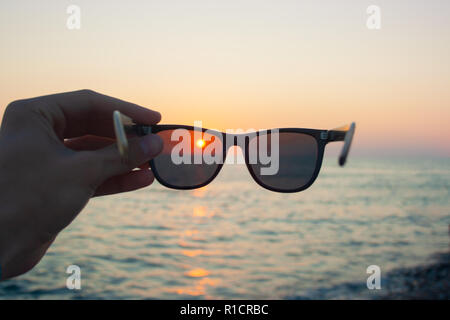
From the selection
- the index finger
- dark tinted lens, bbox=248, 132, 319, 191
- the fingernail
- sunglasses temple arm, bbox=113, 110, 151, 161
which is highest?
the index finger

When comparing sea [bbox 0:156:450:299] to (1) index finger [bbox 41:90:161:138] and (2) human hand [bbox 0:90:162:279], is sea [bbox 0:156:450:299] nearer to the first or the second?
(1) index finger [bbox 41:90:161:138]

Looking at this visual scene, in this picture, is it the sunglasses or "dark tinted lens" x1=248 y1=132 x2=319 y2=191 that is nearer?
the sunglasses

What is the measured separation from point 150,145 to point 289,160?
1163 millimetres

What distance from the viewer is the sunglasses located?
96.7 inches

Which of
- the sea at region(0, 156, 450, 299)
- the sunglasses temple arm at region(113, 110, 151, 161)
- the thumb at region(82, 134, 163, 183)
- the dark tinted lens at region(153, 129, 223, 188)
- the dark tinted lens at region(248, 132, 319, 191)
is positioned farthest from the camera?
the sea at region(0, 156, 450, 299)

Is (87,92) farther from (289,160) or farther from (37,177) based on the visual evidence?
(289,160)

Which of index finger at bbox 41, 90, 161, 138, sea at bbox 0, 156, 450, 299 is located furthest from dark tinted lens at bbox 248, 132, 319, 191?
sea at bbox 0, 156, 450, 299

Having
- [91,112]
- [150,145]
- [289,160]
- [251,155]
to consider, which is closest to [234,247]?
[289,160]

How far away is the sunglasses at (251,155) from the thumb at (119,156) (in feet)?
1.51

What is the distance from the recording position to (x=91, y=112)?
211cm

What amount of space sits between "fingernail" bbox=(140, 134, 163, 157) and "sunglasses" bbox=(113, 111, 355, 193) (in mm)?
440

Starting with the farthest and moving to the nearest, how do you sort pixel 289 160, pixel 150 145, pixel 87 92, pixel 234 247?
pixel 234 247
pixel 289 160
pixel 87 92
pixel 150 145
